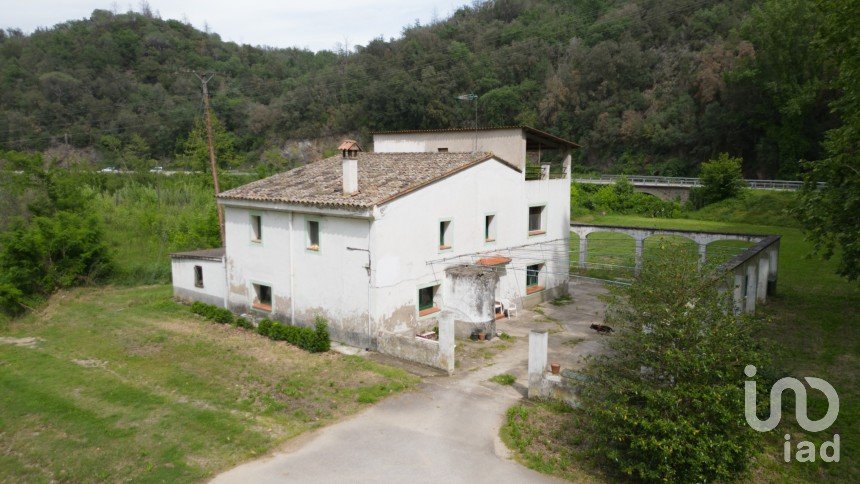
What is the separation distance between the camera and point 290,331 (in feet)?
57.8

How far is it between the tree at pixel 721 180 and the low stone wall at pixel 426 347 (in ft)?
136

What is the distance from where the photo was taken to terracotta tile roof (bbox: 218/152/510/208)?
55.8 feet

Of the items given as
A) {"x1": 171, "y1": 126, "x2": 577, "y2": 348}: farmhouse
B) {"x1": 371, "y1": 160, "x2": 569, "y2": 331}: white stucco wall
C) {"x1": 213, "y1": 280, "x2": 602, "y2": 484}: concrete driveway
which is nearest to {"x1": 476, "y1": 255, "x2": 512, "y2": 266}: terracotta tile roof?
{"x1": 171, "y1": 126, "x2": 577, "y2": 348}: farmhouse

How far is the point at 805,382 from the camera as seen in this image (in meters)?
13.9

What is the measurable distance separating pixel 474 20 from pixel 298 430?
103 meters

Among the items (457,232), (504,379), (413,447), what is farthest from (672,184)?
(413,447)

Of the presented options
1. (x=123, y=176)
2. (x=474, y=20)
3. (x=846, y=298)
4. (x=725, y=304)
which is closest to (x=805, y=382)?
(x=725, y=304)

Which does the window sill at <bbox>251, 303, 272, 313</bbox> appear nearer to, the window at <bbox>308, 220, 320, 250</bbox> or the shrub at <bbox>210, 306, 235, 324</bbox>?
the shrub at <bbox>210, 306, 235, 324</bbox>

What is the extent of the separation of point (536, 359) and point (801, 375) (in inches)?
285

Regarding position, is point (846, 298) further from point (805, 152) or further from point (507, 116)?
point (507, 116)

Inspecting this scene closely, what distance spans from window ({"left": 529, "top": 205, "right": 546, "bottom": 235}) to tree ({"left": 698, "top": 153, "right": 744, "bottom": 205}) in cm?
3281

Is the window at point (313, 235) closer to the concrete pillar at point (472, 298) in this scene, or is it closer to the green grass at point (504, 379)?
the concrete pillar at point (472, 298)

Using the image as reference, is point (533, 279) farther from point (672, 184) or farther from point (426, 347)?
point (672, 184)

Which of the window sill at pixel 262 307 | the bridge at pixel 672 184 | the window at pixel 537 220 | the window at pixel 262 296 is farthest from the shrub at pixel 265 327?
the bridge at pixel 672 184
